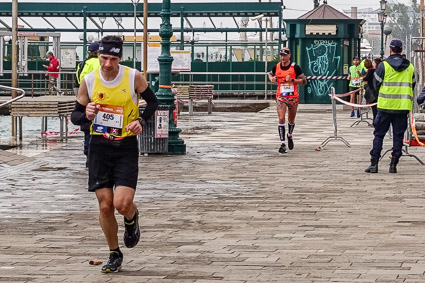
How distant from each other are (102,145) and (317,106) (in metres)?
29.0

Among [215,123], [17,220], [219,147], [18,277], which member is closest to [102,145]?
[18,277]

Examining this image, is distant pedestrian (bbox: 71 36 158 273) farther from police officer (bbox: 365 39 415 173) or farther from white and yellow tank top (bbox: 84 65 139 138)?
police officer (bbox: 365 39 415 173)

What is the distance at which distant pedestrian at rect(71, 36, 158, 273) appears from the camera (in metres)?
8.20

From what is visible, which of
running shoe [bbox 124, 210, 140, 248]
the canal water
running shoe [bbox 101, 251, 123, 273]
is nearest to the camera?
running shoe [bbox 101, 251, 123, 273]

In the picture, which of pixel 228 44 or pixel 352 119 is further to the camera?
pixel 228 44

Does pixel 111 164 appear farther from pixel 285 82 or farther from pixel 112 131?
pixel 285 82

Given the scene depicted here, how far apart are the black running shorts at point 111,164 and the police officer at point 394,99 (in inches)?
306

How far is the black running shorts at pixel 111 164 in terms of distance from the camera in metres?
8.29

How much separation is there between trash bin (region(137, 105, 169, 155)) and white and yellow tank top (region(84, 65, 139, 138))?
32.3ft

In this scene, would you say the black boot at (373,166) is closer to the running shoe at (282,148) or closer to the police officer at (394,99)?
the police officer at (394,99)

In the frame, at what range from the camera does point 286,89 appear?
18.9m

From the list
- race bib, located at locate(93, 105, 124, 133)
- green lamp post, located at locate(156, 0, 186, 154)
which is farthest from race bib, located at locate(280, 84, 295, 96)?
race bib, located at locate(93, 105, 124, 133)

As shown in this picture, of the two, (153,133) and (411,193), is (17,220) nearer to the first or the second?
(411,193)

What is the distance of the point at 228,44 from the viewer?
51.5 m
